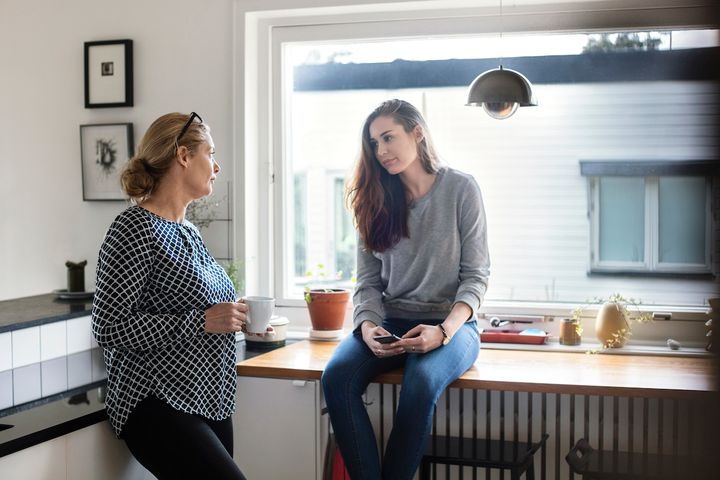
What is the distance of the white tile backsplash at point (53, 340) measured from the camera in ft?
7.26

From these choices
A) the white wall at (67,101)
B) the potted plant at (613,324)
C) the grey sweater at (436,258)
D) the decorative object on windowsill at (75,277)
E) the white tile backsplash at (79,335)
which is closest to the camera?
the grey sweater at (436,258)

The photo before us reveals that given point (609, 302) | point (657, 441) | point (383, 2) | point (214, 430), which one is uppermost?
point (383, 2)

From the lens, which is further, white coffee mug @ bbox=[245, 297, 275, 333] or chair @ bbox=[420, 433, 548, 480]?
chair @ bbox=[420, 433, 548, 480]

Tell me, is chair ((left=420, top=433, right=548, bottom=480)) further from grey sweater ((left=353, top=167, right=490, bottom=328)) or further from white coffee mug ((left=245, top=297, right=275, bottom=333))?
white coffee mug ((left=245, top=297, right=275, bottom=333))

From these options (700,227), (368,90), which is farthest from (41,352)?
(700,227)

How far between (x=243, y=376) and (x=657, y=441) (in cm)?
124

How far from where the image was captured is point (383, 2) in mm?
2656

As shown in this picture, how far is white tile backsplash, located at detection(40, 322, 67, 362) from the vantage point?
221 centimetres

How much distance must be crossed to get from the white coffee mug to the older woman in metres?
0.04

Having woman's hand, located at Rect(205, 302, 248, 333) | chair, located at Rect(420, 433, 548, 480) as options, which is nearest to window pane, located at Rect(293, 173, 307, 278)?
chair, located at Rect(420, 433, 548, 480)

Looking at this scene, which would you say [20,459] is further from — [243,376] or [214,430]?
[243,376]

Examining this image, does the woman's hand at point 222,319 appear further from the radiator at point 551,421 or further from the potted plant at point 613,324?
the potted plant at point 613,324

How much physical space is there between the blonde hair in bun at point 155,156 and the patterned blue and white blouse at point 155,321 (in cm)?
6

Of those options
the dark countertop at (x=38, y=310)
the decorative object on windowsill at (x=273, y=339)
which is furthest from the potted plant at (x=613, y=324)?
the dark countertop at (x=38, y=310)
